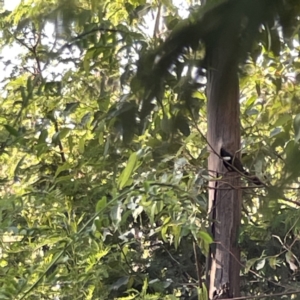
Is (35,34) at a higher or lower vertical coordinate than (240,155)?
higher

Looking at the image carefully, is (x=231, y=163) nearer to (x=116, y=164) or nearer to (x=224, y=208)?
(x=224, y=208)

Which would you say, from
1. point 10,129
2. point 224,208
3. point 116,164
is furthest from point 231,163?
point 10,129

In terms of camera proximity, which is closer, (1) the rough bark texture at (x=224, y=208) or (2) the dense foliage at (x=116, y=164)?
(2) the dense foliage at (x=116, y=164)

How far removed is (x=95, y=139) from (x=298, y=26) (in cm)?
66

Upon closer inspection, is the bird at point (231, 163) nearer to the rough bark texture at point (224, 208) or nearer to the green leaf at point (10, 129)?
the rough bark texture at point (224, 208)

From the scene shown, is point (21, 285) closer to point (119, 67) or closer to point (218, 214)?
point (218, 214)

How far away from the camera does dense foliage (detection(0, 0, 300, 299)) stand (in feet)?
2.67

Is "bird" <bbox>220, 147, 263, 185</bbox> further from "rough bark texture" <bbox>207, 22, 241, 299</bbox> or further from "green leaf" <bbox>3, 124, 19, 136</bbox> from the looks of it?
"green leaf" <bbox>3, 124, 19, 136</bbox>

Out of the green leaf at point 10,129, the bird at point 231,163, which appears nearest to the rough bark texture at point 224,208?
the bird at point 231,163

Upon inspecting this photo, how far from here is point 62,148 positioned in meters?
1.22

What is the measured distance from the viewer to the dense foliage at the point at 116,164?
2.67ft

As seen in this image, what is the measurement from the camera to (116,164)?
3.55ft

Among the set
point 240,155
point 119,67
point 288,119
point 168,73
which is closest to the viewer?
point 168,73

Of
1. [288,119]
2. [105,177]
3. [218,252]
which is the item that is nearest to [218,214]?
[218,252]
